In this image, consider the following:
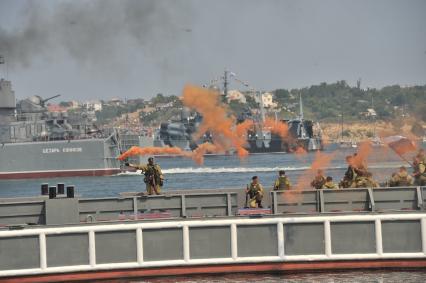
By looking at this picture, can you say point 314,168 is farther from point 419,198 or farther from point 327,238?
point 327,238

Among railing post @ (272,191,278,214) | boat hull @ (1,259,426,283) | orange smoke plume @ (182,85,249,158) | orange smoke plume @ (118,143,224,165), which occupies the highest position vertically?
orange smoke plume @ (182,85,249,158)

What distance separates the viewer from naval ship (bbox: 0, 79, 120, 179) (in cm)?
12875

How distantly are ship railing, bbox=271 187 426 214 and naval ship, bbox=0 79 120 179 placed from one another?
107 meters

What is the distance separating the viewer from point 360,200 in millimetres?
22922

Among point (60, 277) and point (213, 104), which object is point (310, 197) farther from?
point (213, 104)

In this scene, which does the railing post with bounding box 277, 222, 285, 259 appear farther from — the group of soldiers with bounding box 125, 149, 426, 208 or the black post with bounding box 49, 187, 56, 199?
the black post with bounding box 49, 187, 56, 199

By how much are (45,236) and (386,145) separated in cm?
1743

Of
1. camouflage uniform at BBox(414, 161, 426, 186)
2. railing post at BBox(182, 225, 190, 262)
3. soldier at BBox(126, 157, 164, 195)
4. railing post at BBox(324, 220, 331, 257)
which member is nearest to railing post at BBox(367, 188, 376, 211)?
railing post at BBox(324, 220, 331, 257)

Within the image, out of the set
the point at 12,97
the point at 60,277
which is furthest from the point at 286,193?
the point at 12,97

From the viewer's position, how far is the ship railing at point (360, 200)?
22859mm

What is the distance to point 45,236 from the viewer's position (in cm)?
2158

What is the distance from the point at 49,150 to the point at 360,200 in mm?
110932

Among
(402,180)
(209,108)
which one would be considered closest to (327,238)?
(402,180)

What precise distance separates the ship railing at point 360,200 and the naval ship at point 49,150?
10698 cm
